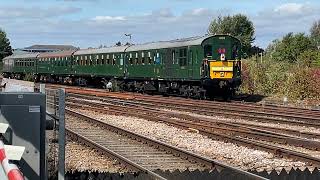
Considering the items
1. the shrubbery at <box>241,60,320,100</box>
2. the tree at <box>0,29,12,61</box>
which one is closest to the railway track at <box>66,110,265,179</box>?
the shrubbery at <box>241,60,320,100</box>

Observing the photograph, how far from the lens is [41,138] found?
4734 millimetres

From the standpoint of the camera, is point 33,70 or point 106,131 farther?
point 33,70

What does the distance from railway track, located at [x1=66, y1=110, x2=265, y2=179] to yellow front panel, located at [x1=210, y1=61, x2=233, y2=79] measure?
446 inches

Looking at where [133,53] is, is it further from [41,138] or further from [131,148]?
[41,138]

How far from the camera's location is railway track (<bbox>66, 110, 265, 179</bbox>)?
9141 millimetres

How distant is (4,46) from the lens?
137 meters

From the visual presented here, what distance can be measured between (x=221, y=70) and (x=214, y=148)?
15.2 meters

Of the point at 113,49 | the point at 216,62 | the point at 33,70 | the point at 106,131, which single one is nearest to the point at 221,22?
the point at 33,70

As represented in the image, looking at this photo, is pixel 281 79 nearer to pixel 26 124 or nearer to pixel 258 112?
pixel 258 112

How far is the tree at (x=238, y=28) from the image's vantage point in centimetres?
9656

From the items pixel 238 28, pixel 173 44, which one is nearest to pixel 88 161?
pixel 173 44

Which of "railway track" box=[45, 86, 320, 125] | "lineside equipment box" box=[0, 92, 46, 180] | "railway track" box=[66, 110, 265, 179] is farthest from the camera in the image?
"railway track" box=[45, 86, 320, 125]

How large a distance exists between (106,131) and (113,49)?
2363cm

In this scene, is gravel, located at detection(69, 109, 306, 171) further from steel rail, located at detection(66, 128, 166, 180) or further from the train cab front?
the train cab front
